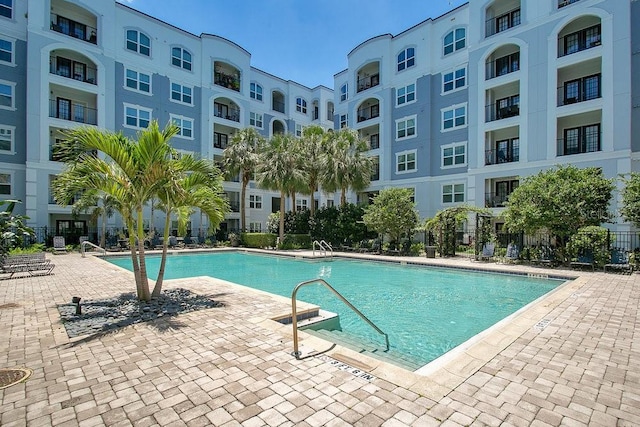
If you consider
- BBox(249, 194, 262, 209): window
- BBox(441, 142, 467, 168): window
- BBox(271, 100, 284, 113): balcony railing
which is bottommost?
BBox(249, 194, 262, 209): window

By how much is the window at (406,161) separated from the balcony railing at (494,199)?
6.82 meters

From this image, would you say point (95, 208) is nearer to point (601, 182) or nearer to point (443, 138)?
point (443, 138)

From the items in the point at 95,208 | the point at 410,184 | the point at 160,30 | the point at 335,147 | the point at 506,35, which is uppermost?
the point at 160,30

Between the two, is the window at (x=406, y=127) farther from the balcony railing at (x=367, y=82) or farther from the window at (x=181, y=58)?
the window at (x=181, y=58)

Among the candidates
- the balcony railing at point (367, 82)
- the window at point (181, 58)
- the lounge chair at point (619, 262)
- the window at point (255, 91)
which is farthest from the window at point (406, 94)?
the lounge chair at point (619, 262)

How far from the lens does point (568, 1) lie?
70.5ft

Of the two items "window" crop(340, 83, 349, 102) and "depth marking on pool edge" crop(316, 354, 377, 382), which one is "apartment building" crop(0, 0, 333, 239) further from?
"depth marking on pool edge" crop(316, 354, 377, 382)

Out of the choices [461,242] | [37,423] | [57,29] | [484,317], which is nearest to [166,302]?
[37,423]

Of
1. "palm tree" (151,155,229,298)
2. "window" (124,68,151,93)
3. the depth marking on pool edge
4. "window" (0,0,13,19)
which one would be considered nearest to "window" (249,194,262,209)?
"window" (124,68,151,93)

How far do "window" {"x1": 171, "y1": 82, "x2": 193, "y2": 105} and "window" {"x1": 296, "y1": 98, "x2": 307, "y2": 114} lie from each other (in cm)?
1339

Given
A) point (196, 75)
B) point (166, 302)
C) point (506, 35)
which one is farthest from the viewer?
point (196, 75)

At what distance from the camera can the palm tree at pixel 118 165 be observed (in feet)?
22.9

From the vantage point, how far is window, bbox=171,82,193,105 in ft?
102

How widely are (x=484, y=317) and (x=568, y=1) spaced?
76.9 feet
